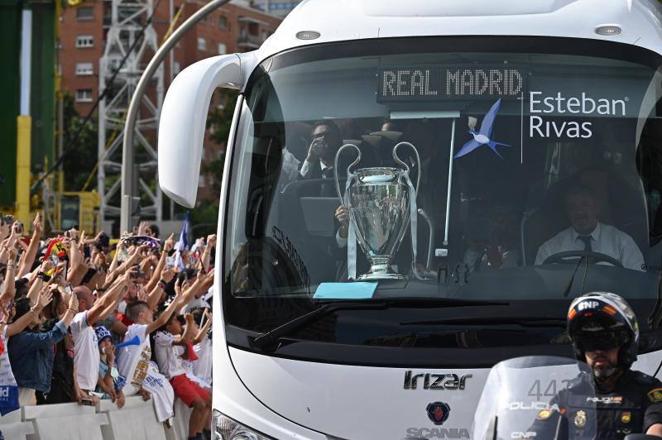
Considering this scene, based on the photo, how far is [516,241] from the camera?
293 inches

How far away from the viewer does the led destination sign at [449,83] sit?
306 inches

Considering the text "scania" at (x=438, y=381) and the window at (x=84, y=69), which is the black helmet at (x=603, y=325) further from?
the window at (x=84, y=69)

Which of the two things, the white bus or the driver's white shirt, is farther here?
the driver's white shirt

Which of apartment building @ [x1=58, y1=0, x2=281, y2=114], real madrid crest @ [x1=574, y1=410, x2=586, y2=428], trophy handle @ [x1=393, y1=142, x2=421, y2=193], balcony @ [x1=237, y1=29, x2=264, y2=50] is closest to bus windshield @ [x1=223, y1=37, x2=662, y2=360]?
trophy handle @ [x1=393, y1=142, x2=421, y2=193]

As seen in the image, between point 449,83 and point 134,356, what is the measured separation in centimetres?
751

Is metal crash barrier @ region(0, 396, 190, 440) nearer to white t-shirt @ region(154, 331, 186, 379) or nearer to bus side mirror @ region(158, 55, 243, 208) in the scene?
white t-shirt @ region(154, 331, 186, 379)

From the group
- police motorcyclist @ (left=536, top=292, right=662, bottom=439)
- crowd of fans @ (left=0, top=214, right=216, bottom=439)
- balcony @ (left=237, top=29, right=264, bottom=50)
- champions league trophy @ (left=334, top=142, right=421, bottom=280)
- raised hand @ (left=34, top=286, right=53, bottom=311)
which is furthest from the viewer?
balcony @ (left=237, top=29, right=264, bottom=50)

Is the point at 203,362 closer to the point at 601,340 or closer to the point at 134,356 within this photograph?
the point at 134,356

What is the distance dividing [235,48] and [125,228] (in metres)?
94.9

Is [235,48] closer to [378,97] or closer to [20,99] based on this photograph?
[20,99]

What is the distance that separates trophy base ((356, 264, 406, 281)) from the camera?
7.40 metres

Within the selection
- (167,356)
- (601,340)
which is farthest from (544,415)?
(167,356)

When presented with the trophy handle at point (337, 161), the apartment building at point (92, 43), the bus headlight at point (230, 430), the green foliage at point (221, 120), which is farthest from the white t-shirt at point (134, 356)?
the apartment building at point (92, 43)

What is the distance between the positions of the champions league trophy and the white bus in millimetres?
16
